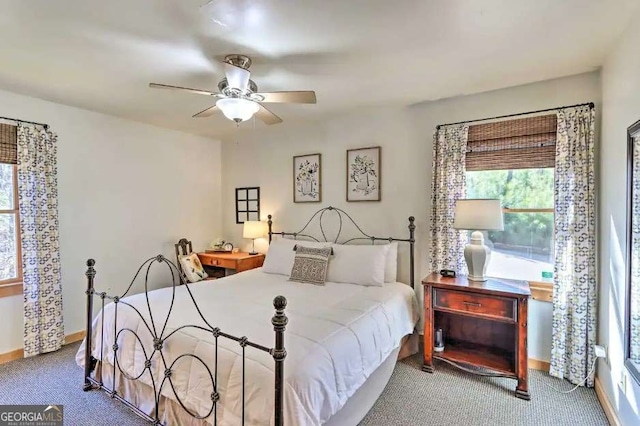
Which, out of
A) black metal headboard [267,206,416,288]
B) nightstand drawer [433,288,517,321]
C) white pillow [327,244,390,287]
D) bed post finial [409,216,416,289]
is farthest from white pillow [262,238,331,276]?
nightstand drawer [433,288,517,321]

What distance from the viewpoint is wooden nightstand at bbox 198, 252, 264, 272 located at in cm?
402

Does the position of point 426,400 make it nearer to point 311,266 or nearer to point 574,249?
point 311,266

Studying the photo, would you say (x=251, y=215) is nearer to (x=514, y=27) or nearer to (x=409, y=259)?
(x=409, y=259)

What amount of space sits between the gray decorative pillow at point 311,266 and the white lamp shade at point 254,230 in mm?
1064

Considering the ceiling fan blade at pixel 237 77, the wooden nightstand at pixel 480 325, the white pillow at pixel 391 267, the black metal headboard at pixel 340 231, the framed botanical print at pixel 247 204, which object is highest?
the ceiling fan blade at pixel 237 77

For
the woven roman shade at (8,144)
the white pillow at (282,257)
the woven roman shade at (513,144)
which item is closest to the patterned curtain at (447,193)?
the woven roman shade at (513,144)

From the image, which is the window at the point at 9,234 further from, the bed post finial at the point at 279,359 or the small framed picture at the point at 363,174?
the small framed picture at the point at 363,174

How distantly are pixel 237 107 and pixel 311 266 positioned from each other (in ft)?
5.41

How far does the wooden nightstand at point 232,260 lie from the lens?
402 cm

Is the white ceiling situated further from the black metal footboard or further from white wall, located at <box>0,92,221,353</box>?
the black metal footboard

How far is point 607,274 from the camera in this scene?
2.31m

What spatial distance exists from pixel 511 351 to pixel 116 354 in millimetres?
3112

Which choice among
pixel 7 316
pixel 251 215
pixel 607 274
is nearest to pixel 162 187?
pixel 251 215

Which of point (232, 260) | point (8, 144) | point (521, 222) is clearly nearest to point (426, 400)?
point (521, 222)
